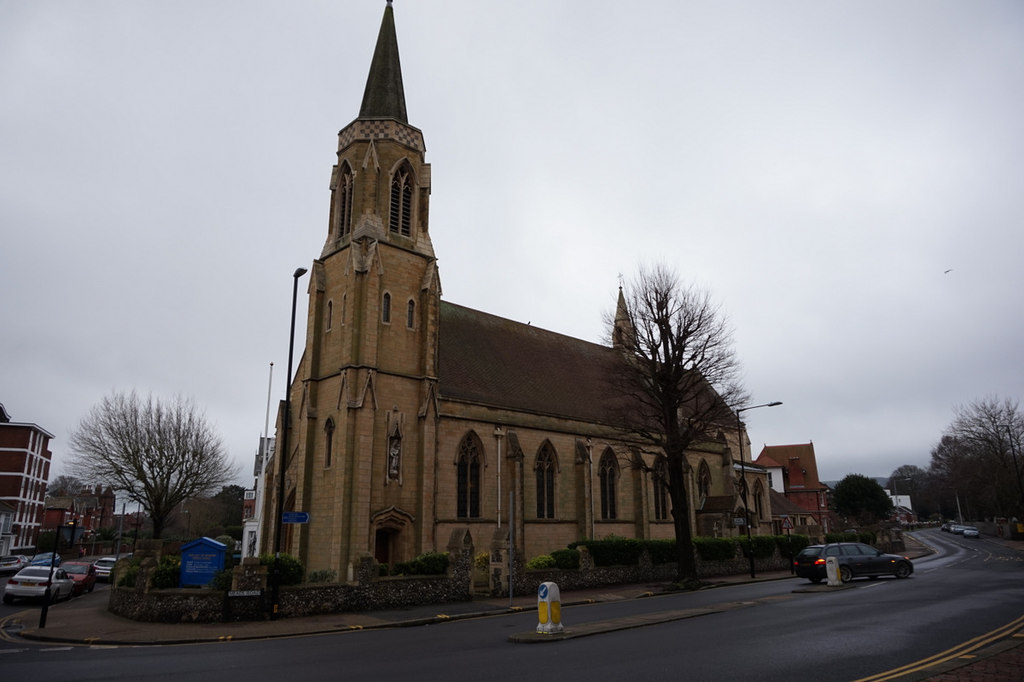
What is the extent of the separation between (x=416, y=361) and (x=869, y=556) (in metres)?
19.7

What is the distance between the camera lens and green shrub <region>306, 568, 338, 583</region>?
23219 mm

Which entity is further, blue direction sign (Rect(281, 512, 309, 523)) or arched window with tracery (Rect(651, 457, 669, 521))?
arched window with tracery (Rect(651, 457, 669, 521))

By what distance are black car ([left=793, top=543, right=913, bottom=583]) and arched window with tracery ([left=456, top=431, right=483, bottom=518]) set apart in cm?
1354

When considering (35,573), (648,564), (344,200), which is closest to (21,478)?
(35,573)

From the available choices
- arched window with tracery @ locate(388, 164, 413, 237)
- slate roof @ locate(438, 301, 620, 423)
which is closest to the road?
slate roof @ locate(438, 301, 620, 423)

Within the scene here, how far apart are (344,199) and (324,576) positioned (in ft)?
55.9

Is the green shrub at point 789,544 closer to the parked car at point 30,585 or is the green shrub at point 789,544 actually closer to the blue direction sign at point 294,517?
the blue direction sign at point 294,517

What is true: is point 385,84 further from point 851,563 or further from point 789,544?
point 789,544

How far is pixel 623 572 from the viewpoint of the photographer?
28.0m

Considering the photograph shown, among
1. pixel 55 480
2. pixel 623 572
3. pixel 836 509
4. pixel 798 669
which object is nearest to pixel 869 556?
pixel 623 572

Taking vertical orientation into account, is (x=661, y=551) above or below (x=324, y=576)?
above

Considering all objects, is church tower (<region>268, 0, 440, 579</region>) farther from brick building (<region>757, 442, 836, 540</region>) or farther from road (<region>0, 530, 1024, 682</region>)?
brick building (<region>757, 442, 836, 540</region>)

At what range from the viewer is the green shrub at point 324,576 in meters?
23.2

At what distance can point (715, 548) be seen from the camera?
107ft
